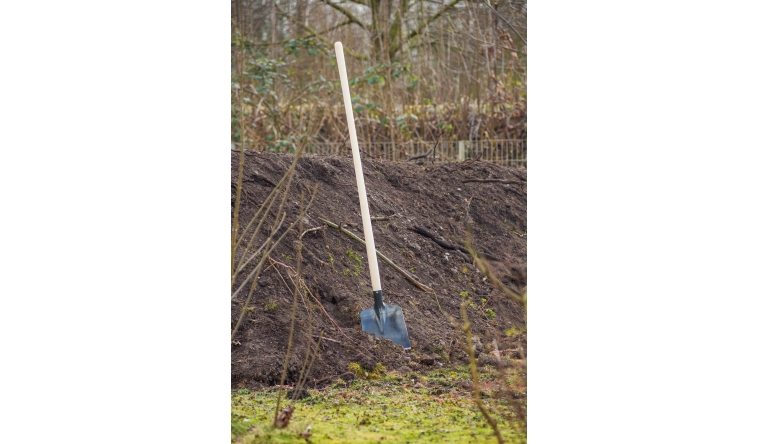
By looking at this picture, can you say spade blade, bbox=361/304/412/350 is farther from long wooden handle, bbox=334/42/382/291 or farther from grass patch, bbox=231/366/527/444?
grass patch, bbox=231/366/527/444

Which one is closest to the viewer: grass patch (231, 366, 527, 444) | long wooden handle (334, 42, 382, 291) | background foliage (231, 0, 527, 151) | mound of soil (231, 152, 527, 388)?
grass patch (231, 366, 527, 444)

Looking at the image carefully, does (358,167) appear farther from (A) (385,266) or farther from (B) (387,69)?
(B) (387,69)

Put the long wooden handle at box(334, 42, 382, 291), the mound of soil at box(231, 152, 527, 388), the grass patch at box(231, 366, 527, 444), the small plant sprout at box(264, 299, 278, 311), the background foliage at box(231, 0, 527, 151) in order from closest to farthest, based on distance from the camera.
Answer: the grass patch at box(231, 366, 527, 444), the long wooden handle at box(334, 42, 382, 291), the mound of soil at box(231, 152, 527, 388), the small plant sprout at box(264, 299, 278, 311), the background foliage at box(231, 0, 527, 151)

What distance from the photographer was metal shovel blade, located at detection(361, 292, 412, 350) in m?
2.71

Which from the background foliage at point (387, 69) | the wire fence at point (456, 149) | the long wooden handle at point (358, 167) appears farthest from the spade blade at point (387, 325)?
the wire fence at point (456, 149)

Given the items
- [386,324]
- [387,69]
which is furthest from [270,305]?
[387,69]

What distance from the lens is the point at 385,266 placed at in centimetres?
321

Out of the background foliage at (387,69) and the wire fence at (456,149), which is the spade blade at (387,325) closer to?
the background foliage at (387,69)

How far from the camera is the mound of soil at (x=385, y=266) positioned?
101 inches

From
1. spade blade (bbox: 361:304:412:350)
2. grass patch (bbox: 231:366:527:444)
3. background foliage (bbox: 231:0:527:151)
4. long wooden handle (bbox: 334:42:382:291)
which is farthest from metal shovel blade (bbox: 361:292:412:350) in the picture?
background foliage (bbox: 231:0:527:151)
